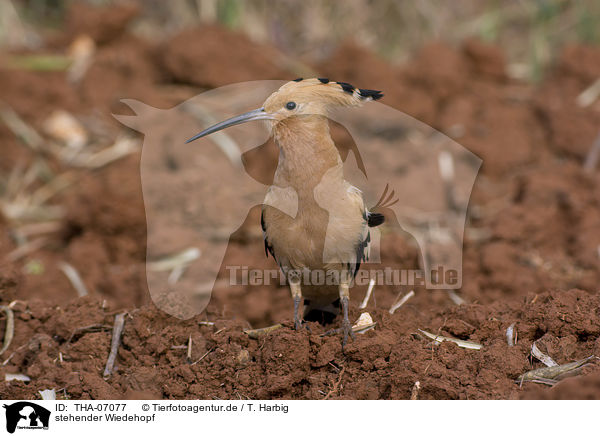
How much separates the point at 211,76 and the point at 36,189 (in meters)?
1.97

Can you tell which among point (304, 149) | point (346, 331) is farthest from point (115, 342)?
point (304, 149)

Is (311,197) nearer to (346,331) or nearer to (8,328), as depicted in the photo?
(346,331)

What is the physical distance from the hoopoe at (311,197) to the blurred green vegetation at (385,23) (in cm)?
481

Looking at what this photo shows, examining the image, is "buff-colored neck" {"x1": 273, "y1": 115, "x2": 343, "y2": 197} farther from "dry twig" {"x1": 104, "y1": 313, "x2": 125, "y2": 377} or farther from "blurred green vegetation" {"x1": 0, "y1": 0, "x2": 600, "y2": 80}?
"blurred green vegetation" {"x1": 0, "y1": 0, "x2": 600, "y2": 80}

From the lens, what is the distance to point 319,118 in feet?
9.66

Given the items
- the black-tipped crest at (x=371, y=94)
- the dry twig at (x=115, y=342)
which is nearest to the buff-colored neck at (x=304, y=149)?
the black-tipped crest at (x=371, y=94)

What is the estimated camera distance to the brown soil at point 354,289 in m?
3.02

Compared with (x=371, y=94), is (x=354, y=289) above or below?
below

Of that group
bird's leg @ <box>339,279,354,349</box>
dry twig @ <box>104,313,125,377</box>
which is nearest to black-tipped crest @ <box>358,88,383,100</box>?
bird's leg @ <box>339,279,354,349</box>

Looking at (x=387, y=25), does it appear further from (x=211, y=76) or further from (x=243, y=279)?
(x=243, y=279)

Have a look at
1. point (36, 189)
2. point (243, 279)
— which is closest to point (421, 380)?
point (243, 279)

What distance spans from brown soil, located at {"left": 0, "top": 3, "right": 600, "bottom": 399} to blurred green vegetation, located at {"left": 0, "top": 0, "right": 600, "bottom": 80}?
0.86m

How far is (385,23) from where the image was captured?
28.1 feet

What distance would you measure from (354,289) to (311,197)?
1469 mm
